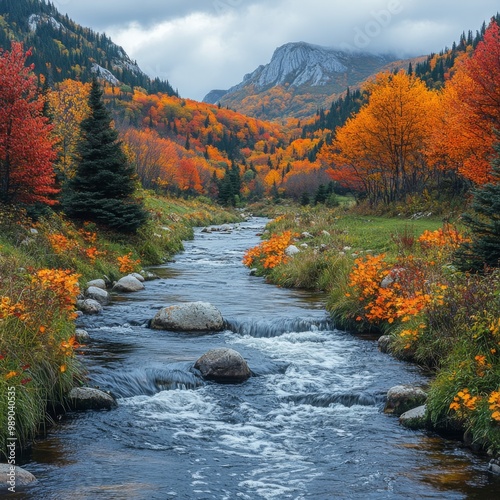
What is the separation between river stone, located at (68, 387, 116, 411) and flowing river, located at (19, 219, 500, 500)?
0.18 m

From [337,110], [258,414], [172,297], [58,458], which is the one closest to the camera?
[58,458]

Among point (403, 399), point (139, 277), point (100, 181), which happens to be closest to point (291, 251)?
point (139, 277)

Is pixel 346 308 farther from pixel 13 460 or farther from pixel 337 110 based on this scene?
pixel 337 110

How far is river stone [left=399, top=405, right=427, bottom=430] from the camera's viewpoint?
6.72 m

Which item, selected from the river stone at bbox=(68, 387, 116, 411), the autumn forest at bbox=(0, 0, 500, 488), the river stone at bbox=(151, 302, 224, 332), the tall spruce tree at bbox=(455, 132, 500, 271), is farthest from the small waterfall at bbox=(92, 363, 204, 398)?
the tall spruce tree at bbox=(455, 132, 500, 271)

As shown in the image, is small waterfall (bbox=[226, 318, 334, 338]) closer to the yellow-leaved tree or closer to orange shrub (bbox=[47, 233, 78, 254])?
orange shrub (bbox=[47, 233, 78, 254])

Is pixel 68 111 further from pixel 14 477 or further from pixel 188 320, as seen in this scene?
pixel 14 477

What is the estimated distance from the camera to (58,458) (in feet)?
18.7

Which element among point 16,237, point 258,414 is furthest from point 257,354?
point 16,237

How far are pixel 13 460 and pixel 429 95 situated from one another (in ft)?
121

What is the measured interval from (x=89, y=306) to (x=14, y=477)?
7.73 m

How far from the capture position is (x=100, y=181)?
815 inches

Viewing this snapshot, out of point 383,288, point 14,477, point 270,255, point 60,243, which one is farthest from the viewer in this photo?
point 270,255

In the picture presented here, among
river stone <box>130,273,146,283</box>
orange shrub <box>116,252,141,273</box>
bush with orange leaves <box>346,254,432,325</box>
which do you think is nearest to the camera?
bush with orange leaves <box>346,254,432,325</box>
